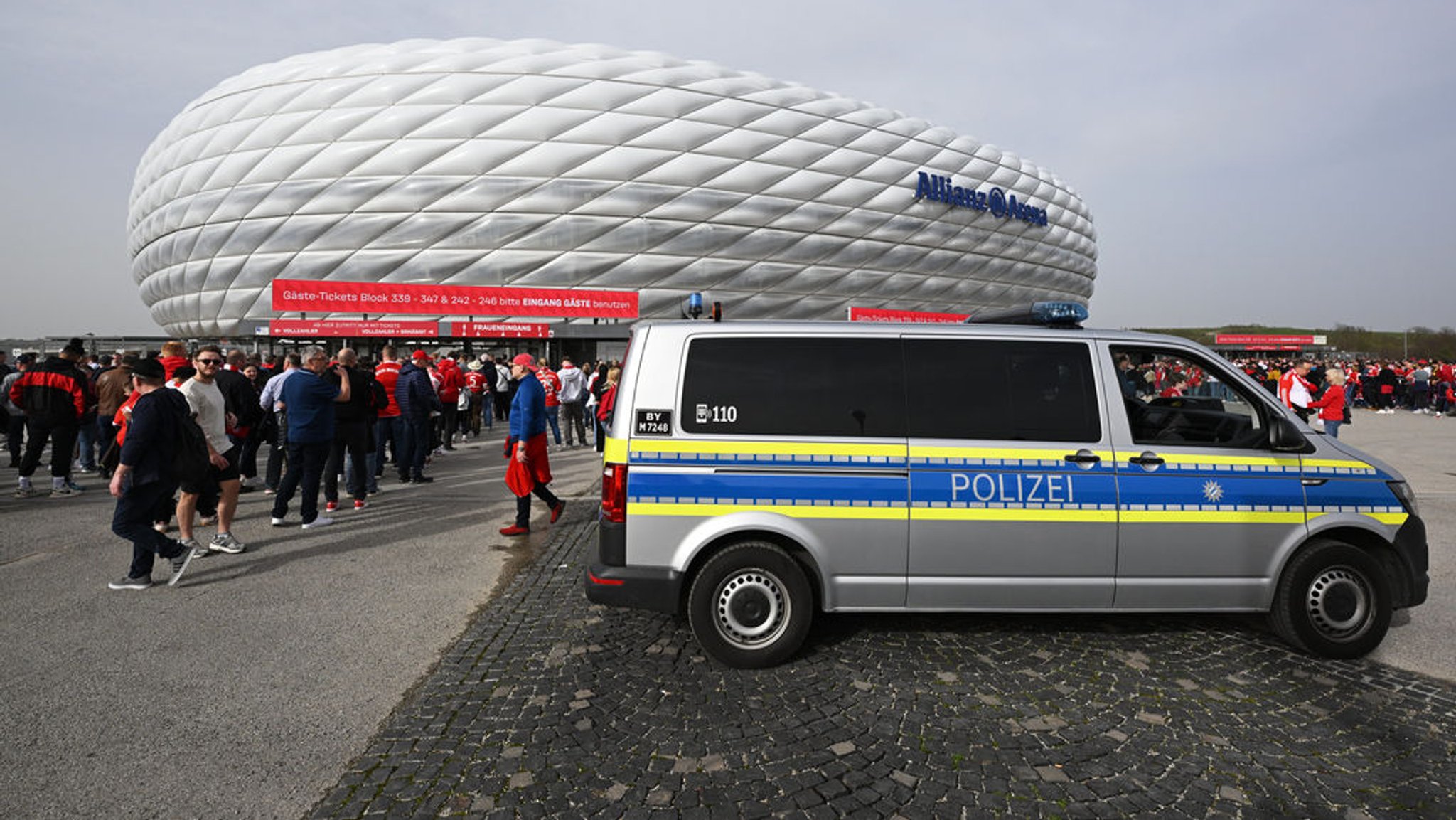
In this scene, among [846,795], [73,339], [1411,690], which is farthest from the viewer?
[73,339]

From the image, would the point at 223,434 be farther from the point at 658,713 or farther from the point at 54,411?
the point at 658,713

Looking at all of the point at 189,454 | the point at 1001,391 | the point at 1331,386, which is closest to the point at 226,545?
the point at 189,454

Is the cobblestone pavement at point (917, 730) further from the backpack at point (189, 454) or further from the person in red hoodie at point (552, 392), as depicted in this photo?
the person in red hoodie at point (552, 392)

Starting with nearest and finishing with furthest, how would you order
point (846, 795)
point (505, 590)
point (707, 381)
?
point (846, 795), point (707, 381), point (505, 590)

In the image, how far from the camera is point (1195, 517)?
143 inches

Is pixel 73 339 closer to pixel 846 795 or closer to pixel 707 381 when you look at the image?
pixel 707 381

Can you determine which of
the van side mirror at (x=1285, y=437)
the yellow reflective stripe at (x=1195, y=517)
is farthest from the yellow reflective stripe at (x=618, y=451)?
the van side mirror at (x=1285, y=437)

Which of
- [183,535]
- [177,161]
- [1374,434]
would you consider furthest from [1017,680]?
[177,161]

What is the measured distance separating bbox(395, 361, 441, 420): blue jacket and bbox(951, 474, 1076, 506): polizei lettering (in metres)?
7.93

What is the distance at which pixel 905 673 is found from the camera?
11.6 ft

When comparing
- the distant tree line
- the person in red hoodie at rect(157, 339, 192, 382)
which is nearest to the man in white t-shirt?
the person in red hoodie at rect(157, 339, 192, 382)

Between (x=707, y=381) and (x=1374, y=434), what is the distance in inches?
747

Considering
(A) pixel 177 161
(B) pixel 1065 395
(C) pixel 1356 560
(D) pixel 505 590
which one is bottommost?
(D) pixel 505 590

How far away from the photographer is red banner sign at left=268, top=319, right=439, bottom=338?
28.9 metres
